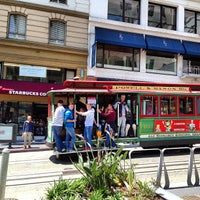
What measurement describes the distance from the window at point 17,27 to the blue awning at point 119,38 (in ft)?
16.4

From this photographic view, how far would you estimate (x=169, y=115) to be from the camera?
36.6 feet

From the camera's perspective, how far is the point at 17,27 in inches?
676

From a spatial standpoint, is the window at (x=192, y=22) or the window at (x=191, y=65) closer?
the window at (x=191, y=65)

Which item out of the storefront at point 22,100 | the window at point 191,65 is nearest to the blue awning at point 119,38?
the storefront at point 22,100

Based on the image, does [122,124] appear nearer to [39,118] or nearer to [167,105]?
[167,105]

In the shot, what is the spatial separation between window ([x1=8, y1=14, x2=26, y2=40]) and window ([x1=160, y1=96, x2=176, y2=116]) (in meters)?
10.9

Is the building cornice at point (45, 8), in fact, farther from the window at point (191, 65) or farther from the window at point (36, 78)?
the window at point (191, 65)

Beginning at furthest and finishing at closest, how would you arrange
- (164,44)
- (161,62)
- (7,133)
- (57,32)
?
(161,62) → (164,44) → (57,32) → (7,133)

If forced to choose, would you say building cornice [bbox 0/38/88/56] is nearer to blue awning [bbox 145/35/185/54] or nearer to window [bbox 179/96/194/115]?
blue awning [bbox 145/35/185/54]

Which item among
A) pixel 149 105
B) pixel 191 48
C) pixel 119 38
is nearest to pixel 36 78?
pixel 119 38

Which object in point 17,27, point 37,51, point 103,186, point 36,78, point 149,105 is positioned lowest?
point 103,186

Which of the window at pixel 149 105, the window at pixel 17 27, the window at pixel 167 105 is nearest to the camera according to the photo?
the window at pixel 149 105

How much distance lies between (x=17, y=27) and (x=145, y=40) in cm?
924

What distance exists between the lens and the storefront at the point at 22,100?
16.0 m
